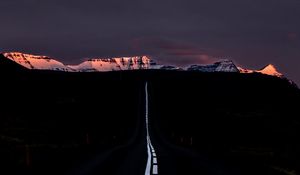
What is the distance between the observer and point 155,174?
18.4m

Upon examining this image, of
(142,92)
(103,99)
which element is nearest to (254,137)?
(103,99)

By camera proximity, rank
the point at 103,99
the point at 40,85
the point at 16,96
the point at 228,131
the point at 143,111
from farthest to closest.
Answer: the point at 40,85, the point at 103,99, the point at 16,96, the point at 143,111, the point at 228,131

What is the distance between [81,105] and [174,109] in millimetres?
31009

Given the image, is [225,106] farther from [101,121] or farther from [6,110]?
[6,110]

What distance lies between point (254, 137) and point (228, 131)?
31.4 ft

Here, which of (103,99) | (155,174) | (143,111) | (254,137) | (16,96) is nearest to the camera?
(155,174)

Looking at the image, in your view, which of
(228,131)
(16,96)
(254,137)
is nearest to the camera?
(254,137)

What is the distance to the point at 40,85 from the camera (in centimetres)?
19325

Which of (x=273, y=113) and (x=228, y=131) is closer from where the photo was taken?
(x=228, y=131)

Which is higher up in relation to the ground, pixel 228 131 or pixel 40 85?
pixel 40 85

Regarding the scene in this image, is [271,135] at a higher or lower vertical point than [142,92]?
lower

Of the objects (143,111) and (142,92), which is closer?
(143,111)

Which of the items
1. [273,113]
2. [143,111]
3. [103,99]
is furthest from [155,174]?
[273,113]

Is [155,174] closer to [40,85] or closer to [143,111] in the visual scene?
→ [143,111]
